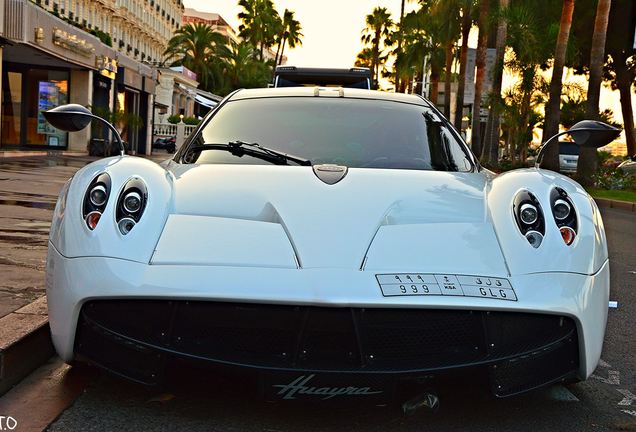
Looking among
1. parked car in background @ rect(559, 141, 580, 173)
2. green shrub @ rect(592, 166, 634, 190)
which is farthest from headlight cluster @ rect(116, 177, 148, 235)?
parked car in background @ rect(559, 141, 580, 173)

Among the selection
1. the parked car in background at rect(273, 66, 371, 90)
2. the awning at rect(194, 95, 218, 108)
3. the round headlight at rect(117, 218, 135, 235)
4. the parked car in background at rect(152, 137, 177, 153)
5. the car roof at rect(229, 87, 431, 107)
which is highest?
the awning at rect(194, 95, 218, 108)

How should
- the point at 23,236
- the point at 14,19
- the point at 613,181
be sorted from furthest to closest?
the point at 613,181 → the point at 14,19 → the point at 23,236

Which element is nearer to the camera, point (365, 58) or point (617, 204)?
point (617, 204)

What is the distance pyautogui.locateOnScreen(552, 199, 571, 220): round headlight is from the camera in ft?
9.77

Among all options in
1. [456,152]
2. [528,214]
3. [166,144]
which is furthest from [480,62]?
[528,214]

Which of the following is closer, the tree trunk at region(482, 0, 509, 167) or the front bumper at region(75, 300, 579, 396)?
the front bumper at region(75, 300, 579, 396)

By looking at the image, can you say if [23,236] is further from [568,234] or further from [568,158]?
[568,158]

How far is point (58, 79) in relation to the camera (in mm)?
30359

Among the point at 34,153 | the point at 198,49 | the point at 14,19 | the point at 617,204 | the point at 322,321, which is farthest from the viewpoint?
the point at 198,49

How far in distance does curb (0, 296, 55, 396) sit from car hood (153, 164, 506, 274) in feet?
2.92

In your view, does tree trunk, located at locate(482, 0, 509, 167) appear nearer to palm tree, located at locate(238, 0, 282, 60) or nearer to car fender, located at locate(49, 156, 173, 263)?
car fender, located at locate(49, 156, 173, 263)

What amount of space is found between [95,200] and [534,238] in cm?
168

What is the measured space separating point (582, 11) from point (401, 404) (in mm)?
40614

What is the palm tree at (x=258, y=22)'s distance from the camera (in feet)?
252
